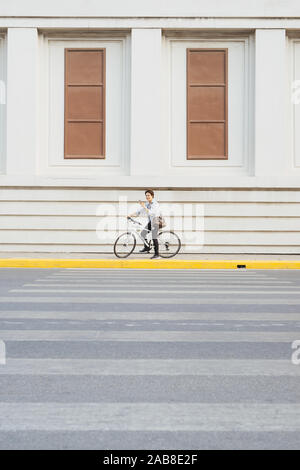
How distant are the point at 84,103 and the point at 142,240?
5.37 metres

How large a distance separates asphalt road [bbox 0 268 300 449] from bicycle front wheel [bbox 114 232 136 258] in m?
8.21

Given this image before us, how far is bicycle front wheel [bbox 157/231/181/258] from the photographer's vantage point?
1975cm

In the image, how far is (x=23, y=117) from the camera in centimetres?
2238

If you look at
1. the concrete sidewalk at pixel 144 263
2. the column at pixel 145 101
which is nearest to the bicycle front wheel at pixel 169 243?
the concrete sidewalk at pixel 144 263

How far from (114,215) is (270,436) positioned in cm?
1811

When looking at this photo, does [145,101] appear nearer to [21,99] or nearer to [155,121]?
[155,121]

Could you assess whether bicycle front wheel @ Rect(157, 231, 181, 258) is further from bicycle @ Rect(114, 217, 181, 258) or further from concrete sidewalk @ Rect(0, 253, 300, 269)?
concrete sidewalk @ Rect(0, 253, 300, 269)

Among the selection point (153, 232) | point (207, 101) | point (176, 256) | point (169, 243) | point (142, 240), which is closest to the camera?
point (153, 232)

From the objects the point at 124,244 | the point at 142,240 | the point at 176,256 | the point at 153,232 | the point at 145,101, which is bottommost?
the point at 176,256

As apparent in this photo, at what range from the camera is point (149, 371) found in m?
5.81

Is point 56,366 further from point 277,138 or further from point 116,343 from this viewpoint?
point 277,138

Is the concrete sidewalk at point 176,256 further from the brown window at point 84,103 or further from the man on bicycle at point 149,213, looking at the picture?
the brown window at point 84,103

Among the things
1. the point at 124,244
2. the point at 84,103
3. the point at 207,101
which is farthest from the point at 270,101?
the point at 124,244
